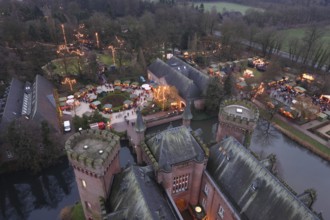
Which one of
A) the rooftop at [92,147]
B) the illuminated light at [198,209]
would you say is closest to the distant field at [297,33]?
the illuminated light at [198,209]

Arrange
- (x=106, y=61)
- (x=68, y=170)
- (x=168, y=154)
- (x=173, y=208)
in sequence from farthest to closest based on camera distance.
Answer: (x=106, y=61)
(x=68, y=170)
(x=168, y=154)
(x=173, y=208)

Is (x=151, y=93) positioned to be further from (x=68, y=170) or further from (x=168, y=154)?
(x=168, y=154)

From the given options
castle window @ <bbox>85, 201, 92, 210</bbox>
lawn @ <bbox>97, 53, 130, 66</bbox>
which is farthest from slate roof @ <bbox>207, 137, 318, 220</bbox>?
lawn @ <bbox>97, 53, 130, 66</bbox>

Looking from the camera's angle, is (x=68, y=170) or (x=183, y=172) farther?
(x=68, y=170)

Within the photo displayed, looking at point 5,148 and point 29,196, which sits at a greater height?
point 5,148

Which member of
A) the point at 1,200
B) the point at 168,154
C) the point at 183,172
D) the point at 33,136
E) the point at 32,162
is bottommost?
the point at 1,200

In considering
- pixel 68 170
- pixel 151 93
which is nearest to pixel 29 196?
pixel 68 170

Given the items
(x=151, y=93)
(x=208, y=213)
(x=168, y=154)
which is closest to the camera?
(x=168, y=154)
